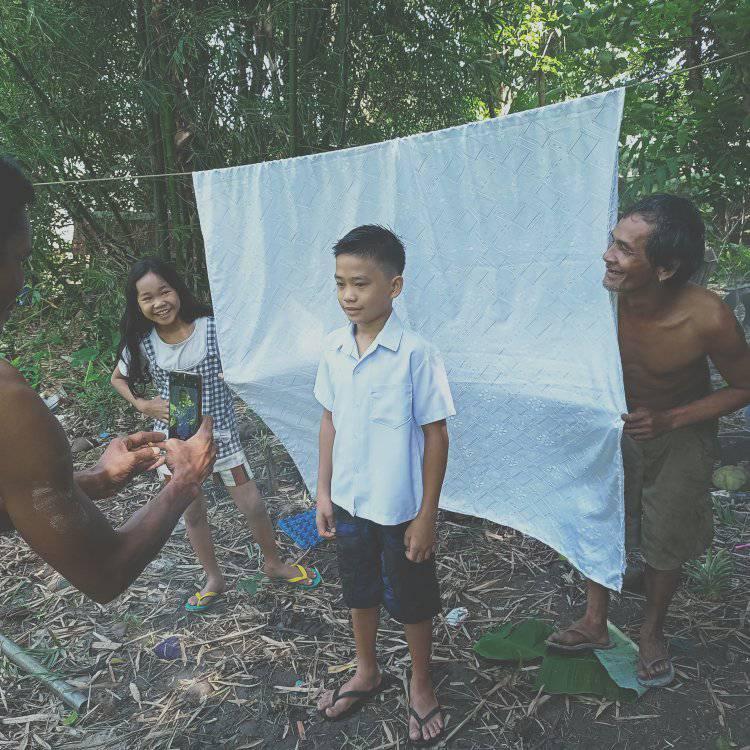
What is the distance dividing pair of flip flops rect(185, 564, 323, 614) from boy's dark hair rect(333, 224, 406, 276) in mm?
1509

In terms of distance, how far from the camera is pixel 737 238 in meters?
5.60

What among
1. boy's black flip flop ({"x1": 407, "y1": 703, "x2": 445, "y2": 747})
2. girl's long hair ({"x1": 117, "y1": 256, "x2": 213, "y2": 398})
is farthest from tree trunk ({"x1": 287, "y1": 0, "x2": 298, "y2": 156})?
boy's black flip flop ({"x1": 407, "y1": 703, "x2": 445, "y2": 747})

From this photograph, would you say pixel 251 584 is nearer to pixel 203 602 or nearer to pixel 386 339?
pixel 203 602

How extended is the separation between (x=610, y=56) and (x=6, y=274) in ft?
8.44

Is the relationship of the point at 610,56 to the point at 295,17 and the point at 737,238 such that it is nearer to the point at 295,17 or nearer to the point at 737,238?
the point at 295,17

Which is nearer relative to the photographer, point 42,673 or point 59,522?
point 59,522

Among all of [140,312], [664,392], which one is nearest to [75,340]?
[140,312]

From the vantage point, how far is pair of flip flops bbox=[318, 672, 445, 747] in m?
1.86

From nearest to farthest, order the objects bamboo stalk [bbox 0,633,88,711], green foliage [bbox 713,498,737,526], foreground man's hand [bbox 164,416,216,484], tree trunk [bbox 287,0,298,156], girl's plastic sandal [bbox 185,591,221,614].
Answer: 1. foreground man's hand [bbox 164,416,216,484]
2. bamboo stalk [bbox 0,633,88,711]
3. girl's plastic sandal [bbox 185,591,221,614]
4. green foliage [bbox 713,498,737,526]
5. tree trunk [bbox 287,0,298,156]

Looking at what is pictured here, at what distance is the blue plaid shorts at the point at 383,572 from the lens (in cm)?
177

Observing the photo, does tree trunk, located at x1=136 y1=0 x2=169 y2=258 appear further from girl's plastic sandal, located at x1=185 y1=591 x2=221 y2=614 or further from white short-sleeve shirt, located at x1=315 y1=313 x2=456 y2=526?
white short-sleeve shirt, located at x1=315 y1=313 x2=456 y2=526

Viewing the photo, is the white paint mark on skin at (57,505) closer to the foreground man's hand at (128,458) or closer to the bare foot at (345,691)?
the foreground man's hand at (128,458)

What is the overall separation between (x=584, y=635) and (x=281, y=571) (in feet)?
4.04

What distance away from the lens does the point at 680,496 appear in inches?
73.2
